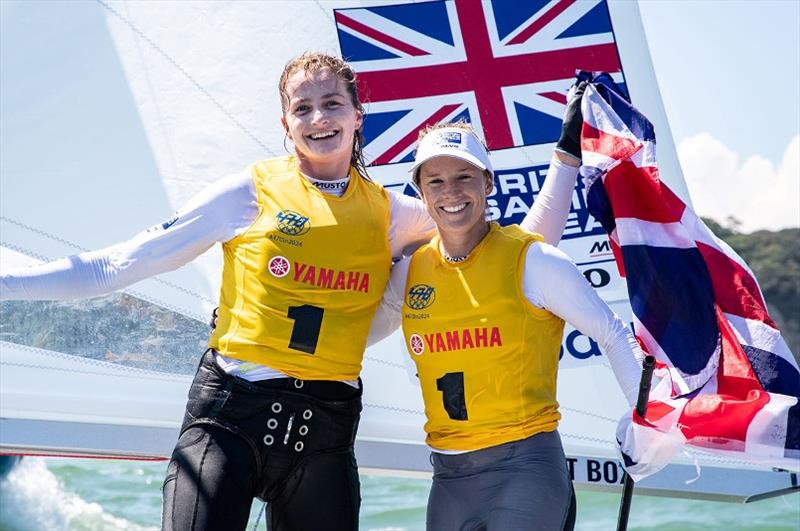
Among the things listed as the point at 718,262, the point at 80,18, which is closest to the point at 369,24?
the point at 80,18

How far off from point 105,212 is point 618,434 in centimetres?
163

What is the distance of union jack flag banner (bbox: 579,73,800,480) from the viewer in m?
2.30

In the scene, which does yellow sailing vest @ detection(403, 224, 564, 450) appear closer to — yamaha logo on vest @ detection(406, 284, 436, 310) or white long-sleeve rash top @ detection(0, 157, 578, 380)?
yamaha logo on vest @ detection(406, 284, 436, 310)

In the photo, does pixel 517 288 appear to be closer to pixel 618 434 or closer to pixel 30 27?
pixel 618 434

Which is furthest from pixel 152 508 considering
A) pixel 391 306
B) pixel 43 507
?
pixel 391 306

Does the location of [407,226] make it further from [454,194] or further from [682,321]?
[682,321]

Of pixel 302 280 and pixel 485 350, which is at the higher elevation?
pixel 302 280

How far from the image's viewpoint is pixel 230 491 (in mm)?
2293

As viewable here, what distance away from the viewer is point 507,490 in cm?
226

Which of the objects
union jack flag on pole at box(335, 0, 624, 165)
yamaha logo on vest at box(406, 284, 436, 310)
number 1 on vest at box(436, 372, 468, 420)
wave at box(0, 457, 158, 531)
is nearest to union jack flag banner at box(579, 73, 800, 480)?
number 1 on vest at box(436, 372, 468, 420)

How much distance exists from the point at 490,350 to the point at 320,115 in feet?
1.87

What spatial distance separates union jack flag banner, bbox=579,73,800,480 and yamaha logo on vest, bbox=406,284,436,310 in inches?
16.3

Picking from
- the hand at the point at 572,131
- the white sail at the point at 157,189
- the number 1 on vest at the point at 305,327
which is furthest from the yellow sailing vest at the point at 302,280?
the white sail at the point at 157,189

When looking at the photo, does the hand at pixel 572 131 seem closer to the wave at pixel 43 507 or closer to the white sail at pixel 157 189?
the white sail at pixel 157 189
